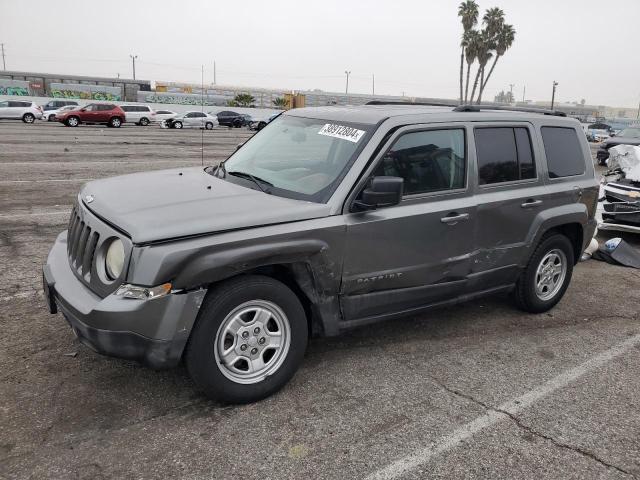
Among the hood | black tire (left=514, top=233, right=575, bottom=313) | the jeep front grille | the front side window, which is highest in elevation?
the front side window

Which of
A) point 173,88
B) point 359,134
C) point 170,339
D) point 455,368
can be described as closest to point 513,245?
point 455,368

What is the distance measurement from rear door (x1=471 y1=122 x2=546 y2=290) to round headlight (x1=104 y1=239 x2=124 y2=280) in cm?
269

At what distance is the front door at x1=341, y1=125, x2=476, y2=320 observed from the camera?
12.3ft

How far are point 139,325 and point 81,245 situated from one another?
87 centimetres

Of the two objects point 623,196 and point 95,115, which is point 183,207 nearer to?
point 623,196

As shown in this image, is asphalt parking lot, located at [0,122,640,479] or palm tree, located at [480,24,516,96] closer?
asphalt parking lot, located at [0,122,640,479]

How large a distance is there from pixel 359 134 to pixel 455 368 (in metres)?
1.86

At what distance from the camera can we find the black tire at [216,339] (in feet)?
10.4

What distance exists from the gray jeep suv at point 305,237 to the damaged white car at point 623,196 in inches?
145

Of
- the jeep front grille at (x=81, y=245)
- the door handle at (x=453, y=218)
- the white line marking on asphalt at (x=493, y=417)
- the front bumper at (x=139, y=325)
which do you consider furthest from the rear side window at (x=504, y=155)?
the jeep front grille at (x=81, y=245)

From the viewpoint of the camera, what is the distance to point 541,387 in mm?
3875

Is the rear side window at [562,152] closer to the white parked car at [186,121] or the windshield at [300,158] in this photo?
the windshield at [300,158]

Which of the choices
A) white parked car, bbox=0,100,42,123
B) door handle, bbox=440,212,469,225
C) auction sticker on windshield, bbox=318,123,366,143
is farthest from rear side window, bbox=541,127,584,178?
white parked car, bbox=0,100,42,123

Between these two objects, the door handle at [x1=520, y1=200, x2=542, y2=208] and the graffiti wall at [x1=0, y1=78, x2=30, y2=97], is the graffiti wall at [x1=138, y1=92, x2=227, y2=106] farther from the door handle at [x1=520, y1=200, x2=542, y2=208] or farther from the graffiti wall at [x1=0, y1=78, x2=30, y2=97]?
the door handle at [x1=520, y1=200, x2=542, y2=208]
